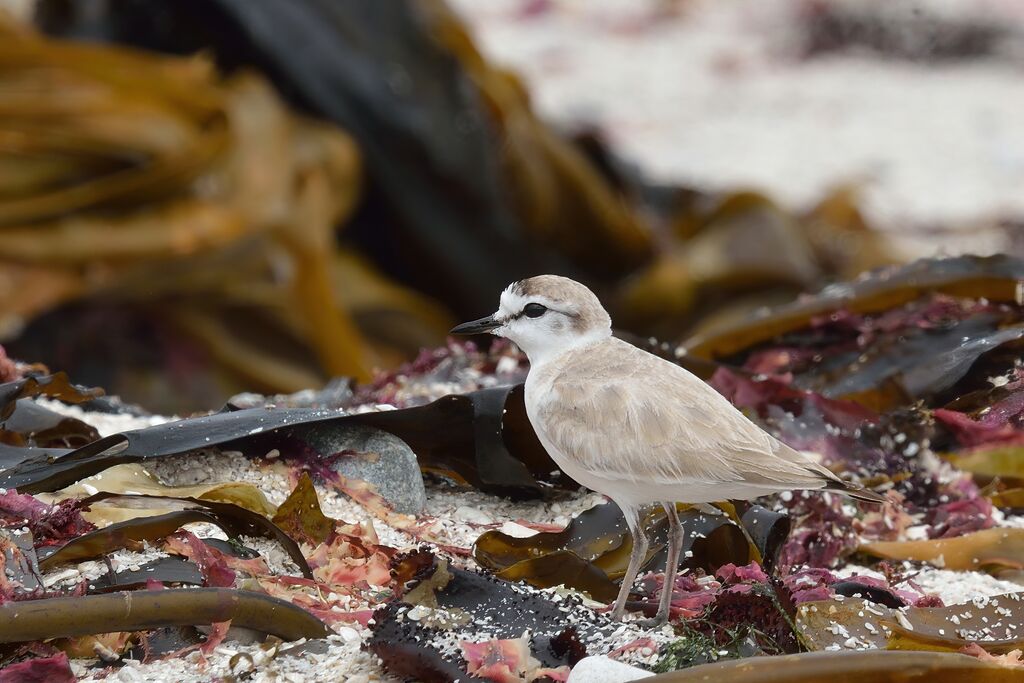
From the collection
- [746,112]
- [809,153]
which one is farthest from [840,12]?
[809,153]

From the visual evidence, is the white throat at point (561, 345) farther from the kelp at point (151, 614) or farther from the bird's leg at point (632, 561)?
the kelp at point (151, 614)

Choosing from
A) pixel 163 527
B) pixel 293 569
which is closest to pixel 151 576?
pixel 163 527

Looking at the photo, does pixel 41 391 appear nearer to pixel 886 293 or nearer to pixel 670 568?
pixel 670 568

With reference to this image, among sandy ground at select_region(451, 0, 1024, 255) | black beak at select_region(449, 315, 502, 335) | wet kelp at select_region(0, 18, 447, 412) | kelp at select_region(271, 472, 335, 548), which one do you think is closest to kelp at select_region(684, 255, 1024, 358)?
black beak at select_region(449, 315, 502, 335)

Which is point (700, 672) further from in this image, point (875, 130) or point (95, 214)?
point (875, 130)

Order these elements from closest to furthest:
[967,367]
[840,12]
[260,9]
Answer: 1. [967,367]
2. [260,9]
3. [840,12]

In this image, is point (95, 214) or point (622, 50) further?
point (622, 50)

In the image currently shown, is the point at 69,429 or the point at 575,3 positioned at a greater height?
the point at 575,3
